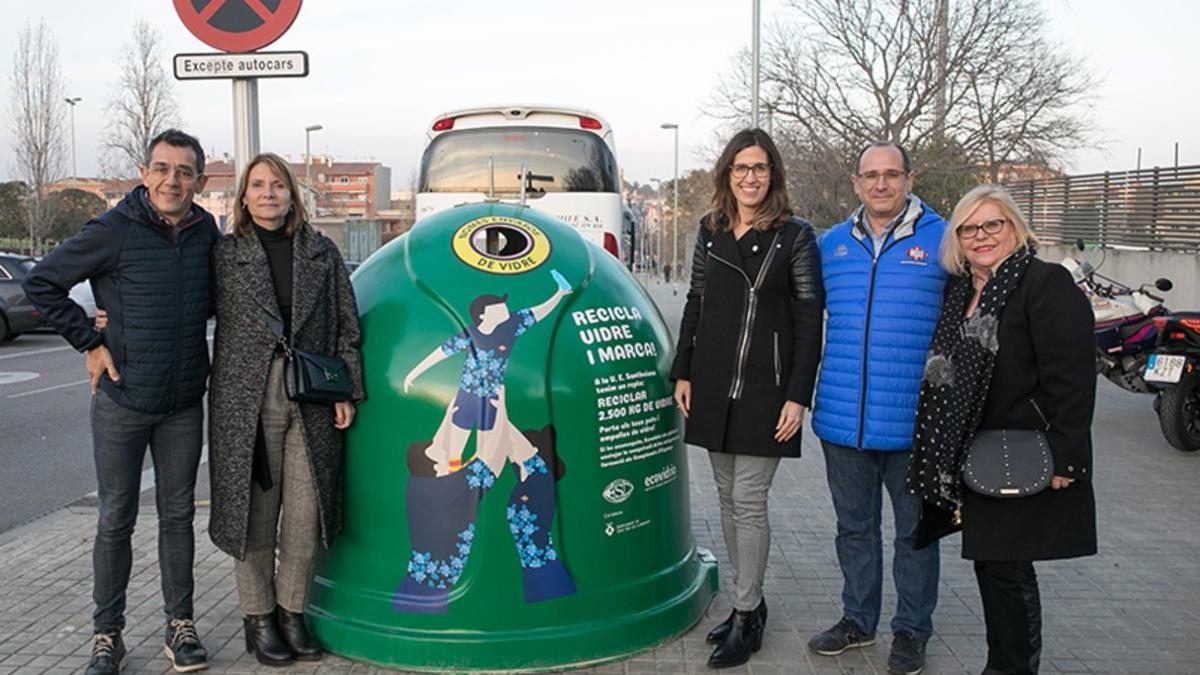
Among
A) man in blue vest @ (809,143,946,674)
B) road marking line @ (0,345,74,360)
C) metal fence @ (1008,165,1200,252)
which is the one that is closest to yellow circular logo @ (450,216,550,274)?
man in blue vest @ (809,143,946,674)

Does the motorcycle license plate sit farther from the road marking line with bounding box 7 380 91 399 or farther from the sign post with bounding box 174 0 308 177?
the road marking line with bounding box 7 380 91 399

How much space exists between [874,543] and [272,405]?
240 centimetres

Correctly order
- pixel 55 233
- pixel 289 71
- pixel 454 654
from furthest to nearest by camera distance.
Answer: pixel 55 233 → pixel 289 71 → pixel 454 654

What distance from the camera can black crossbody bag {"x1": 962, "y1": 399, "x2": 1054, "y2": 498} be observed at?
313 cm

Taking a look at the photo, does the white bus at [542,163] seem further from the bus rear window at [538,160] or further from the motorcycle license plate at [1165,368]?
the motorcycle license plate at [1165,368]

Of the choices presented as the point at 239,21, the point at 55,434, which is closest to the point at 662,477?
the point at 239,21

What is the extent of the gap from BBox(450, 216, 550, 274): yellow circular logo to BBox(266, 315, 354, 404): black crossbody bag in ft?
2.20

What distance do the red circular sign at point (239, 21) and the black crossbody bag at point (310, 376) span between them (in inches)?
70.5

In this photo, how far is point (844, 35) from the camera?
25.3 meters

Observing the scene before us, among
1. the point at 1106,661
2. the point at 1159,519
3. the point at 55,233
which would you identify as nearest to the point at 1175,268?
the point at 1159,519

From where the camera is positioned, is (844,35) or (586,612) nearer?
(586,612)

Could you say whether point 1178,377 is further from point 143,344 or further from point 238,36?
point 143,344

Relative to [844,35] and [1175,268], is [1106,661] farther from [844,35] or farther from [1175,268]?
[844,35]

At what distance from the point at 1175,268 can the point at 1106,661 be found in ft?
44.1
